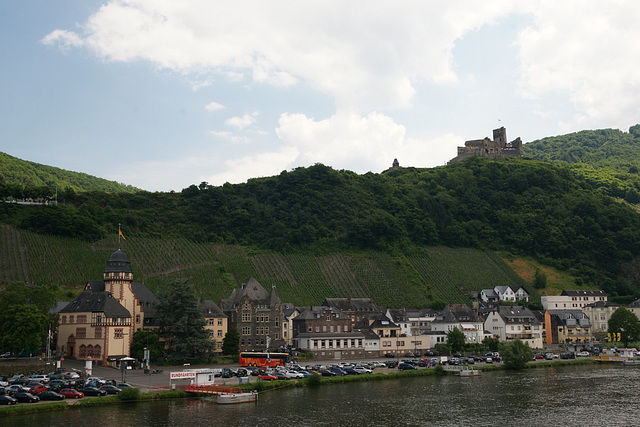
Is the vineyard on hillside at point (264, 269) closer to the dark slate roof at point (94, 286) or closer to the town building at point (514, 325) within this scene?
the town building at point (514, 325)

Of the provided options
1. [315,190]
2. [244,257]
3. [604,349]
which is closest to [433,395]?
[604,349]

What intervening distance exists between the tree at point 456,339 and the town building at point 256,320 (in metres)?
25.2

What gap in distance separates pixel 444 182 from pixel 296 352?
4025 inches

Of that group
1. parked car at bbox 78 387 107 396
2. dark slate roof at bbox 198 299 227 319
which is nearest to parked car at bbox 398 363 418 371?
dark slate roof at bbox 198 299 227 319

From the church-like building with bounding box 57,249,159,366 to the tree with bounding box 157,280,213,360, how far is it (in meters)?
3.55

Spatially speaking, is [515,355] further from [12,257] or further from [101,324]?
[12,257]

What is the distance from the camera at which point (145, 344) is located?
69.1 meters

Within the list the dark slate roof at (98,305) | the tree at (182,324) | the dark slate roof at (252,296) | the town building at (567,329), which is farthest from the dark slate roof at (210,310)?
the town building at (567,329)

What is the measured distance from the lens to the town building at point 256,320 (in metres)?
84.6

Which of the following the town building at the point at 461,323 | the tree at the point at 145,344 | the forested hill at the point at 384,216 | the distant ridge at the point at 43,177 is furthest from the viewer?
the distant ridge at the point at 43,177

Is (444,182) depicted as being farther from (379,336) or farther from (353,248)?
(379,336)

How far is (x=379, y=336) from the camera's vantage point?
86.5m

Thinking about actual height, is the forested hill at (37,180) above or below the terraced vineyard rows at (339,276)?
above

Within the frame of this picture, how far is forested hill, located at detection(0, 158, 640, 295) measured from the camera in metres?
126
